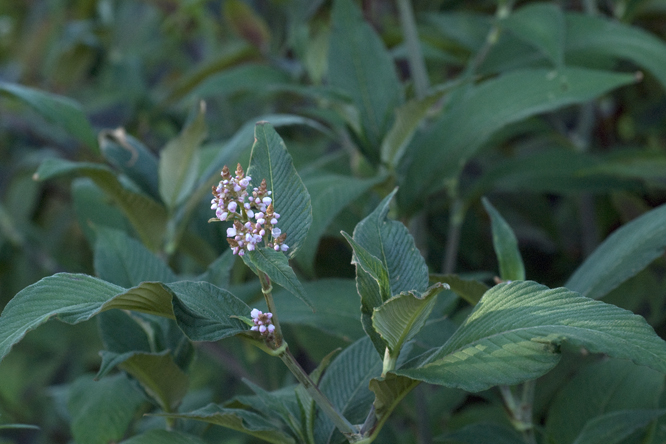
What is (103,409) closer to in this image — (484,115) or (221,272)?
(221,272)

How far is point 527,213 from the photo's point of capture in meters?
1.13

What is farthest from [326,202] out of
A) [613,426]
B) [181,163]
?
[613,426]

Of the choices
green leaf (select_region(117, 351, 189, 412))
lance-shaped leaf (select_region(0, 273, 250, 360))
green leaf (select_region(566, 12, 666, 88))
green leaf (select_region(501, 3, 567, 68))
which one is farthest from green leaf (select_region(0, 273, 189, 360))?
green leaf (select_region(566, 12, 666, 88))

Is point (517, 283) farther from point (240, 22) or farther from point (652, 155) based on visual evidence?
point (240, 22)

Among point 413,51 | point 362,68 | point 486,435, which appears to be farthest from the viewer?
point 413,51

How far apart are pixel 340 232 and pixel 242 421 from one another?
0.15 metres

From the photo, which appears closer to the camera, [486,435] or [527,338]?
[527,338]

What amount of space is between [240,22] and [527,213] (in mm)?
637

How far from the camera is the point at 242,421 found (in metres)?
0.41

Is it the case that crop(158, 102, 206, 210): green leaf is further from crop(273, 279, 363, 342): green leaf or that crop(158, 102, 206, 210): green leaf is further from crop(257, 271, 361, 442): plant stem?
crop(257, 271, 361, 442): plant stem

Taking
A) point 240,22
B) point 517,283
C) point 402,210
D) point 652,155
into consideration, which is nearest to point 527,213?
point 652,155

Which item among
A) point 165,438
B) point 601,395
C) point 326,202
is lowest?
point 601,395

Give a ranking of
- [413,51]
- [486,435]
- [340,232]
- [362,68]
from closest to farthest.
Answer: [340,232] → [486,435] → [362,68] → [413,51]

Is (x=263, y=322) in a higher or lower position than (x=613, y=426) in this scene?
higher
